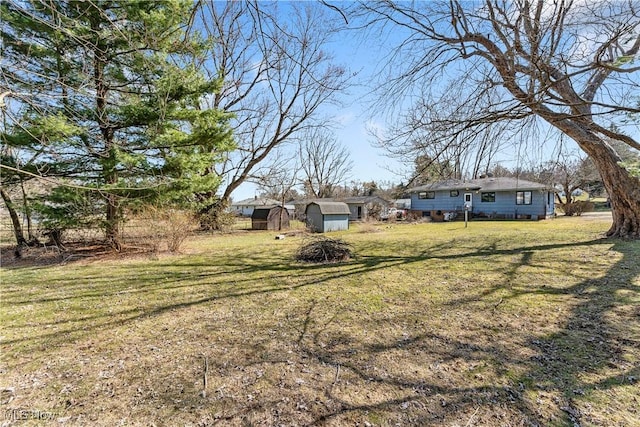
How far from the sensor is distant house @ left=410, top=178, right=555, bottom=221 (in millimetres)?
20578

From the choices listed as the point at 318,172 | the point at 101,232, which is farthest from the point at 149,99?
the point at 318,172

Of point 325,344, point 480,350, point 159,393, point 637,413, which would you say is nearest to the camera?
point 637,413

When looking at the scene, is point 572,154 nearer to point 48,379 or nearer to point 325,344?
point 325,344

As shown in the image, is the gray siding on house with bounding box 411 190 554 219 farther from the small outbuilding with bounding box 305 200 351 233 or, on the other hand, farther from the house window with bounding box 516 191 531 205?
the small outbuilding with bounding box 305 200 351 233

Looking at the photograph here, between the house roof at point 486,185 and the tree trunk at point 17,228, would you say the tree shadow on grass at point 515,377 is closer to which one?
the tree trunk at point 17,228

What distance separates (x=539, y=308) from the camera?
3945 mm

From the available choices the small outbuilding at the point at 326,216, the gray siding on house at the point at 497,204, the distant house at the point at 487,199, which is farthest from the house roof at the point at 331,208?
the gray siding on house at the point at 497,204

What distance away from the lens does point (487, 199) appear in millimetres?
23094

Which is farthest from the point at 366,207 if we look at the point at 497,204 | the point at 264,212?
the point at 264,212

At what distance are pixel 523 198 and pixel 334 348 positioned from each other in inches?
932

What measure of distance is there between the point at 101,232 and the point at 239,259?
4.67 meters

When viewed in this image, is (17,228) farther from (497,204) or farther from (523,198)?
(523,198)

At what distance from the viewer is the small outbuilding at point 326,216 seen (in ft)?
55.7

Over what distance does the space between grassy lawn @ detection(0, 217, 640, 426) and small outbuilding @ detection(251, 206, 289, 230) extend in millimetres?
12924
